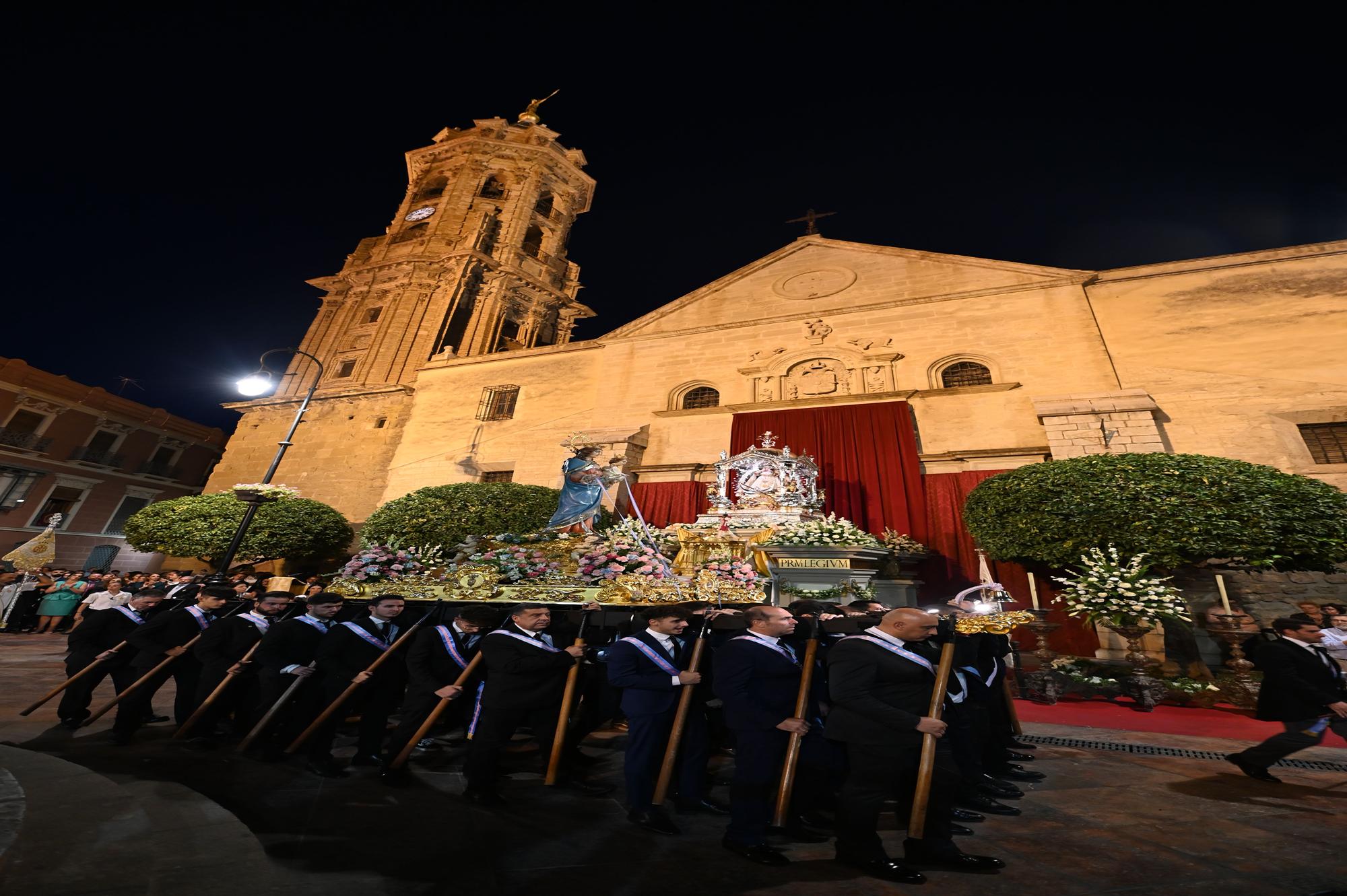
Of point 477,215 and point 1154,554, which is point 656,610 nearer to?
point 1154,554

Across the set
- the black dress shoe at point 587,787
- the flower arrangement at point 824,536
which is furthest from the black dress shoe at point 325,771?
the flower arrangement at point 824,536

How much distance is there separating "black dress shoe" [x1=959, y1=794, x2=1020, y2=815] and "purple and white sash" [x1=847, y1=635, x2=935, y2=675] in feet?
4.12

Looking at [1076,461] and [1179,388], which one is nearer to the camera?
[1076,461]

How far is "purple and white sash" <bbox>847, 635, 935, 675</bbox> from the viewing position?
3131 millimetres

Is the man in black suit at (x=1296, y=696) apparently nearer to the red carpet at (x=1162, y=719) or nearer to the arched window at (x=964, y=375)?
the red carpet at (x=1162, y=719)

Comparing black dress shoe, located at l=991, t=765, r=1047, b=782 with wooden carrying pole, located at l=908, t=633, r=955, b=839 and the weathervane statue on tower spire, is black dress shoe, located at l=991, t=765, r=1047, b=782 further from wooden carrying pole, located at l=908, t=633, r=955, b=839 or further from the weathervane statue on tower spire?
A: the weathervane statue on tower spire

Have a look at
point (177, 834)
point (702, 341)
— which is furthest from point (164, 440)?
point (177, 834)

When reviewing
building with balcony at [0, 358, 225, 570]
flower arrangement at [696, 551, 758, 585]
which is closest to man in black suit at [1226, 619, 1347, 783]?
flower arrangement at [696, 551, 758, 585]

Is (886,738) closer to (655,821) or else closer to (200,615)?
(655,821)

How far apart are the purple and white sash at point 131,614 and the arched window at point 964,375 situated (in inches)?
615

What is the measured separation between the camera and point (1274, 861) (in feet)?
9.16

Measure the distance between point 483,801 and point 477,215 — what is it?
102 feet

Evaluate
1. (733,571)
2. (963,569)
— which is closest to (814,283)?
(963,569)

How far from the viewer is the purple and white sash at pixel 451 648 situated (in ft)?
15.3
